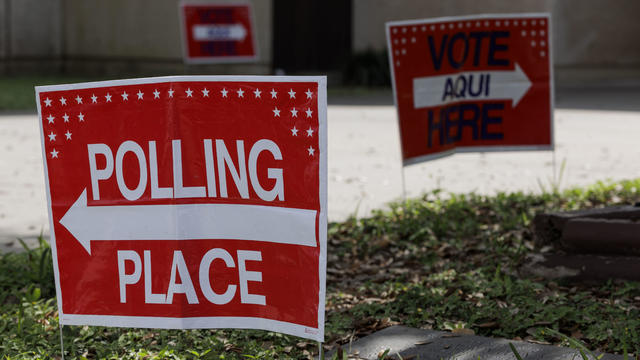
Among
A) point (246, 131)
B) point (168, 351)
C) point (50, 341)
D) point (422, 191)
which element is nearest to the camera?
point (246, 131)

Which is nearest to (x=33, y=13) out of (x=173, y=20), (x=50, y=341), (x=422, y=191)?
(x=173, y=20)

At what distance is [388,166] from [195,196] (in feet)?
23.0

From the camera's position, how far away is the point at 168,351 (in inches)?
159

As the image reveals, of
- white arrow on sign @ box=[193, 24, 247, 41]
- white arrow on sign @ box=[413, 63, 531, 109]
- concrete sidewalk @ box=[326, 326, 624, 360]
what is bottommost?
concrete sidewalk @ box=[326, 326, 624, 360]

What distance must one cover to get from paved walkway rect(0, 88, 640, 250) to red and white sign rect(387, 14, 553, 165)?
892 millimetres

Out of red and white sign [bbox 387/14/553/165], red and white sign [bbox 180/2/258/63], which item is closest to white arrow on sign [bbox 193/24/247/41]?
red and white sign [bbox 180/2/258/63]

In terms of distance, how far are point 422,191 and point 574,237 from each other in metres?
3.39

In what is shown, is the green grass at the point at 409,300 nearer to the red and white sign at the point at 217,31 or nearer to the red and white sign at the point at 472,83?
the red and white sign at the point at 472,83

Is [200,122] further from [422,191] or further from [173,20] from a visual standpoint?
[173,20]

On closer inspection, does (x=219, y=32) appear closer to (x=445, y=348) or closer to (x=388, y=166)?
(x=388, y=166)

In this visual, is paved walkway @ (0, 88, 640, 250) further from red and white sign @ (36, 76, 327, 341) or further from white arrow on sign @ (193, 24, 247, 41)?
white arrow on sign @ (193, 24, 247, 41)

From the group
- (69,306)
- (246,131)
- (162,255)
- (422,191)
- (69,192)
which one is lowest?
(422,191)

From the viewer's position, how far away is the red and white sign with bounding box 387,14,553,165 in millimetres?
6918

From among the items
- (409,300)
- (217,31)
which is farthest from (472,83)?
(217,31)
